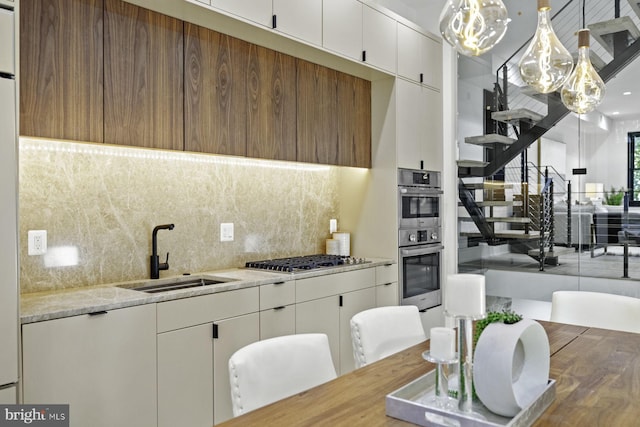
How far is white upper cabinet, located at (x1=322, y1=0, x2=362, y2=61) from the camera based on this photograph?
3.32m

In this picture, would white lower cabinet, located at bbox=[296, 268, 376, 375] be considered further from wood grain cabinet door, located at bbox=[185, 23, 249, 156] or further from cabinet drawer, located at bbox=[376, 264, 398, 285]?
wood grain cabinet door, located at bbox=[185, 23, 249, 156]

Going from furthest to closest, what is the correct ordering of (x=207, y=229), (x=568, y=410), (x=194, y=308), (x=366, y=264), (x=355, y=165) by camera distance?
1. (x=355, y=165)
2. (x=366, y=264)
3. (x=207, y=229)
4. (x=194, y=308)
5. (x=568, y=410)

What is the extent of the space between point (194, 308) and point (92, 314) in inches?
20.0

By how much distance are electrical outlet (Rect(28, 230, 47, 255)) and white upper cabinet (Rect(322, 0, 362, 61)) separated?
79.5 inches

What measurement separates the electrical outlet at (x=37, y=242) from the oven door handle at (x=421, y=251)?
8.15 ft

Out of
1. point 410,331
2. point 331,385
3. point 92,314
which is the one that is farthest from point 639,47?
point 92,314

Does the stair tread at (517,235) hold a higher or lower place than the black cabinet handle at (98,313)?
higher

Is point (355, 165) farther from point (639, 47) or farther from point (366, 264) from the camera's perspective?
point (639, 47)

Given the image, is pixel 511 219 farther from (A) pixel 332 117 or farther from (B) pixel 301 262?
(B) pixel 301 262

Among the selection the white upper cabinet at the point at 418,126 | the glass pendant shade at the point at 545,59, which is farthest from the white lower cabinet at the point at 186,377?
the white upper cabinet at the point at 418,126

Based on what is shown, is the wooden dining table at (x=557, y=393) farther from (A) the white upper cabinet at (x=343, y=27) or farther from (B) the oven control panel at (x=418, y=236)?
(A) the white upper cabinet at (x=343, y=27)

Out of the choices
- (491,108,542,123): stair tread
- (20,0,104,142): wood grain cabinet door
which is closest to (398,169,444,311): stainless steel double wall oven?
(491,108,542,123): stair tread

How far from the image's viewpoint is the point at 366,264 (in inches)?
144

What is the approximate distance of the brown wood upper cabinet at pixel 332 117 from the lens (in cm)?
353
